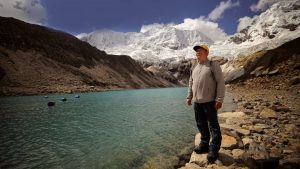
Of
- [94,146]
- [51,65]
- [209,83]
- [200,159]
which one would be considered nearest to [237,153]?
[200,159]

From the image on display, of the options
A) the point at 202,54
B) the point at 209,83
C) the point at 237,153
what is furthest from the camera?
the point at 237,153

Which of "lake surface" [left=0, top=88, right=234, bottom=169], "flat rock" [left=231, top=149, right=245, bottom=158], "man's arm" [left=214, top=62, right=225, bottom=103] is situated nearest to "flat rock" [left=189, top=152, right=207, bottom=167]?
"flat rock" [left=231, top=149, right=245, bottom=158]

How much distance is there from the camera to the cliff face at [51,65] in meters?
66.5

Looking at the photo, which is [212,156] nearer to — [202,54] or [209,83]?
[209,83]

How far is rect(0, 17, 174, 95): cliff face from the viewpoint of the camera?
66.5 m

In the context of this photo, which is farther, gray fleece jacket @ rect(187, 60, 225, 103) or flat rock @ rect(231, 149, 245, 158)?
flat rock @ rect(231, 149, 245, 158)

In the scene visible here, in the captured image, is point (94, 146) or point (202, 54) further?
point (94, 146)

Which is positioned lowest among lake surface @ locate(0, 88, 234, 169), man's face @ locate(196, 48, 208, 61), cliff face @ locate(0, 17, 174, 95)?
lake surface @ locate(0, 88, 234, 169)

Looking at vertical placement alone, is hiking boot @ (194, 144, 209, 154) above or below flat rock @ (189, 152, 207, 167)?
above

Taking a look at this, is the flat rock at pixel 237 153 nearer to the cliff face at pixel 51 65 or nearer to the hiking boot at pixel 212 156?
the hiking boot at pixel 212 156

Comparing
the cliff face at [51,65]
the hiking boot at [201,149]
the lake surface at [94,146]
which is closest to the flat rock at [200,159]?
the hiking boot at [201,149]

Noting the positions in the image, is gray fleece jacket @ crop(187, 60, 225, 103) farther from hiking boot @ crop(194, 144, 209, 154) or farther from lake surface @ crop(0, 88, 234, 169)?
lake surface @ crop(0, 88, 234, 169)

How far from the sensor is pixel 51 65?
85188mm

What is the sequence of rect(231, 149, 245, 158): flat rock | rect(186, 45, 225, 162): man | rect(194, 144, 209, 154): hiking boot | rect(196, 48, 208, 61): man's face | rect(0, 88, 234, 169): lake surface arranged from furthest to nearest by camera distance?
1. rect(0, 88, 234, 169): lake surface
2. rect(194, 144, 209, 154): hiking boot
3. rect(231, 149, 245, 158): flat rock
4. rect(196, 48, 208, 61): man's face
5. rect(186, 45, 225, 162): man
